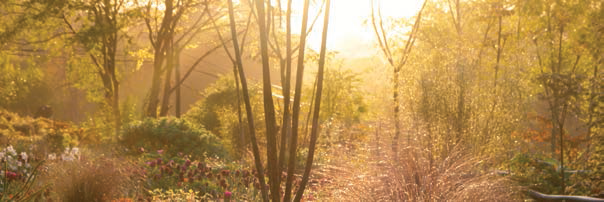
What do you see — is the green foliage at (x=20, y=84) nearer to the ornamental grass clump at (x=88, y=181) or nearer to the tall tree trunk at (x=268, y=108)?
the ornamental grass clump at (x=88, y=181)

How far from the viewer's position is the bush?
11078 millimetres

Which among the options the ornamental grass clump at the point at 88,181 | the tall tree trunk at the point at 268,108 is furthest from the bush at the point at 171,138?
the tall tree trunk at the point at 268,108

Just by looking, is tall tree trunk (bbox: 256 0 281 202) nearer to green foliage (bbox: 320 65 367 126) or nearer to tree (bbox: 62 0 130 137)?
tree (bbox: 62 0 130 137)

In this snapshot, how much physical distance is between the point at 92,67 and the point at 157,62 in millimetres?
5937

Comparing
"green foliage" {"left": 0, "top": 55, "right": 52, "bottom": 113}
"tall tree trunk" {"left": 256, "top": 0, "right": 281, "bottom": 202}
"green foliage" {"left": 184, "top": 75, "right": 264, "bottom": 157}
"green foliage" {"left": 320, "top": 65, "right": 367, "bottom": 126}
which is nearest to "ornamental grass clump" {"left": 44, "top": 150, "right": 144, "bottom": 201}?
"tall tree trunk" {"left": 256, "top": 0, "right": 281, "bottom": 202}

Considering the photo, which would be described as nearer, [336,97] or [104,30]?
[104,30]

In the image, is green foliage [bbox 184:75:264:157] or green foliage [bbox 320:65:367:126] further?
green foliage [bbox 320:65:367:126]

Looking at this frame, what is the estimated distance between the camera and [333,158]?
21.0 feet

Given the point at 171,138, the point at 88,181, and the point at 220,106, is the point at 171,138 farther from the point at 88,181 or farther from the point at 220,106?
the point at 220,106

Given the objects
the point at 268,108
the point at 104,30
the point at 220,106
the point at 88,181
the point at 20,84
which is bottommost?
the point at 220,106

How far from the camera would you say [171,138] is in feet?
36.2

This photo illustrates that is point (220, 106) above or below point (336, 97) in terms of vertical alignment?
above

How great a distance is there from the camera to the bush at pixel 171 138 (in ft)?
36.3

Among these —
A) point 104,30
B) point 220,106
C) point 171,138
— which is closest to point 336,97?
point 220,106
